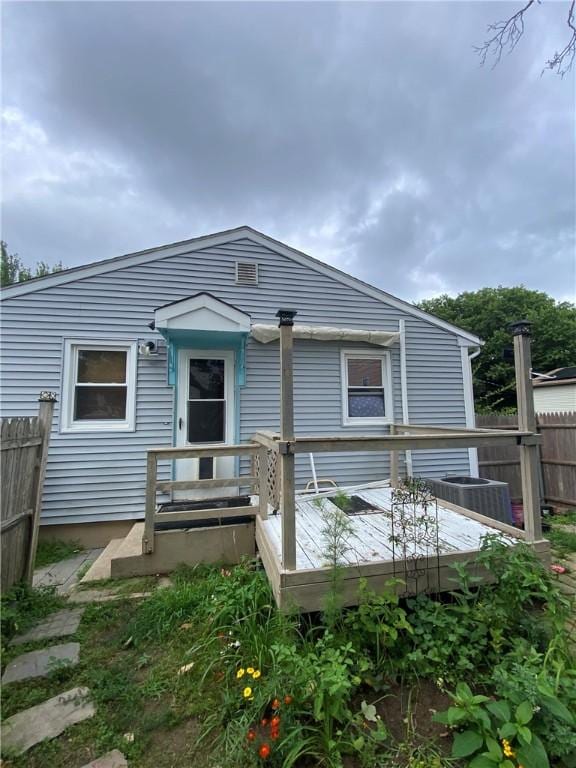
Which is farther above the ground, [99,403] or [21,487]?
[99,403]

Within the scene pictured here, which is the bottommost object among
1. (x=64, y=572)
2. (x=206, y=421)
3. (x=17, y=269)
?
(x=64, y=572)

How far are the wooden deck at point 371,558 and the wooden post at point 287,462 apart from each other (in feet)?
0.48

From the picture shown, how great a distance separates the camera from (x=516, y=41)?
8.61 feet

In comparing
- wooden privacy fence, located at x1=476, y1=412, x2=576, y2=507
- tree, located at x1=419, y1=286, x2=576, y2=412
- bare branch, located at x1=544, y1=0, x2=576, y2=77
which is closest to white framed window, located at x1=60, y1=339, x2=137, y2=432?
bare branch, located at x1=544, y1=0, x2=576, y2=77

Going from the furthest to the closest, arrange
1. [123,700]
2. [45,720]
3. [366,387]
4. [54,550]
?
[366,387], [54,550], [123,700], [45,720]

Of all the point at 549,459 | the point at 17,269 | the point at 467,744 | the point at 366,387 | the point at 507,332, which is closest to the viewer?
the point at 467,744

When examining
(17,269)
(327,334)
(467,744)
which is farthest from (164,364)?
(17,269)

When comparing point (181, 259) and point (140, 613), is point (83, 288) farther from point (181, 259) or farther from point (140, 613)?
point (140, 613)

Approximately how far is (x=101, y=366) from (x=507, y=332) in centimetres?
2242

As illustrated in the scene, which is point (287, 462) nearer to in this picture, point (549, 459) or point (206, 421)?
point (206, 421)

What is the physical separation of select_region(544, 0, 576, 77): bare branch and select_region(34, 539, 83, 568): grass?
6.90 metres

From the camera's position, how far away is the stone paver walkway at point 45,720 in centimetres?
158

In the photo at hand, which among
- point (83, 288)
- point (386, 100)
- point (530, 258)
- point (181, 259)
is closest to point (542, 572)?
point (181, 259)

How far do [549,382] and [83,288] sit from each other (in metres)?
14.5
